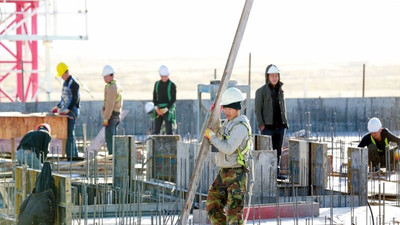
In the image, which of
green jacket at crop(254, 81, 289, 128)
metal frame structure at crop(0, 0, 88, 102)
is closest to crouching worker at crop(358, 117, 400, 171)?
green jacket at crop(254, 81, 289, 128)

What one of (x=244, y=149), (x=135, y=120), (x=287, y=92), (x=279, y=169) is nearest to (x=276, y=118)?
(x=279, y=169)

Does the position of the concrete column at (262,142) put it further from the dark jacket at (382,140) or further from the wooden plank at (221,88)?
the wooden plank at (221,88)

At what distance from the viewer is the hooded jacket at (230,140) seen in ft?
41.4

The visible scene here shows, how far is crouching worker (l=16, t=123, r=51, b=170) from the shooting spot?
17125 mm

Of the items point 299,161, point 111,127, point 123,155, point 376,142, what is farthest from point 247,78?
point 299,161

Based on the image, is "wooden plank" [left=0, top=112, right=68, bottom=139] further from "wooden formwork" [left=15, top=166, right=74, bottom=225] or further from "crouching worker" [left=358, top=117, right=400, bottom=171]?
"wooden formwork" [left=15, top=166, right=74, bottom=225]

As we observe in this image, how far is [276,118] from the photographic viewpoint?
1769cm

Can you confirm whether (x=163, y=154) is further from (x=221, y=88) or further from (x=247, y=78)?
(x=247, y=78)

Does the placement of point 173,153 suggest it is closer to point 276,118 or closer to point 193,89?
point 276,118

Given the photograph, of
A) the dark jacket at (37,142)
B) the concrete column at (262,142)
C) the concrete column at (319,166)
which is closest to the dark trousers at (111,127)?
the dark jacket at (37,142)

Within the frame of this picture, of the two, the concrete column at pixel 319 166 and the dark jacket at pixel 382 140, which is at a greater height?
the dark jacket at pixel 382 140

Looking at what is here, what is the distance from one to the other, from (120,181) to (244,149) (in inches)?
Answer: 178

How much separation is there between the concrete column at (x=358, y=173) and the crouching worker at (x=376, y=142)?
6.05ft

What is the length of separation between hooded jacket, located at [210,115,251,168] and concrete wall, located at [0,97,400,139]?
41.1 feet
